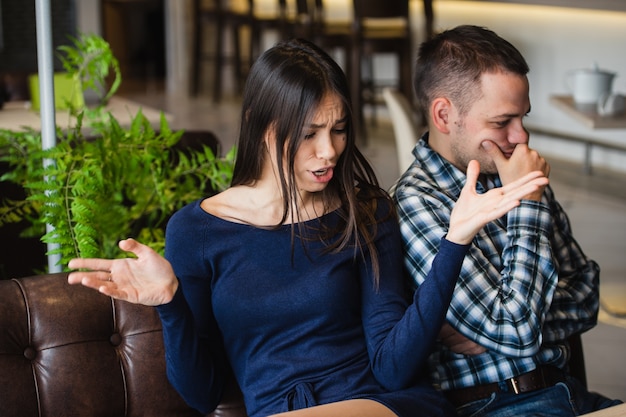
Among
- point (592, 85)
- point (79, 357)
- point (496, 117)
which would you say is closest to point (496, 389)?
point (496, 117)

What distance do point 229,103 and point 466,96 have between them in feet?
25.5

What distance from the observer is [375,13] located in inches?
267

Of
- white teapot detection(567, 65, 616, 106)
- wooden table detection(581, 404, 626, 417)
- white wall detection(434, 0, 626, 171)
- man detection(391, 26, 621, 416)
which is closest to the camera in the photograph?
wooden table detection(581, 404, 626, 417)

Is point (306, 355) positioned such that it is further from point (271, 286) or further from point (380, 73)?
point (380, 73)

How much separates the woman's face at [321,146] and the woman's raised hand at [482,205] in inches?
9.6

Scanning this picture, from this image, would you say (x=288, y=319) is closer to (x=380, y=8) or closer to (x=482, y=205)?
(x=482, y=205)

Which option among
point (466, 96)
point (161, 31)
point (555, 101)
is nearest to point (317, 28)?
point (555, 101)

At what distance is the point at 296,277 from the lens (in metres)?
1.69

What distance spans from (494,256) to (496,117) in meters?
0.27

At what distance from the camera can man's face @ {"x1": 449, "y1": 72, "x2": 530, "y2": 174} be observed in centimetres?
188

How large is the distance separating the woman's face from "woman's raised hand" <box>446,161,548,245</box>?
0.80 feet

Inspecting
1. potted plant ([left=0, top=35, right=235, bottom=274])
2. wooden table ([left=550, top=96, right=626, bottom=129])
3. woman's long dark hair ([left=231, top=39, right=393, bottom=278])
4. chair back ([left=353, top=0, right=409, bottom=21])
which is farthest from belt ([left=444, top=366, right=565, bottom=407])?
chair back ([left=353, top=0, right=409, bottom=21])

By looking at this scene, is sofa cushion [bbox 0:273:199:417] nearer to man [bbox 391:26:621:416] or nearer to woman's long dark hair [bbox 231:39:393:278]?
woman's long dark hair [bbox 231:39:393:278]

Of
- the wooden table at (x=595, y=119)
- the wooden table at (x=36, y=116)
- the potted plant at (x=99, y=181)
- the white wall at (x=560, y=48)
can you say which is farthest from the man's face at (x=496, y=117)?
the white wall at (x=560, y=48)
